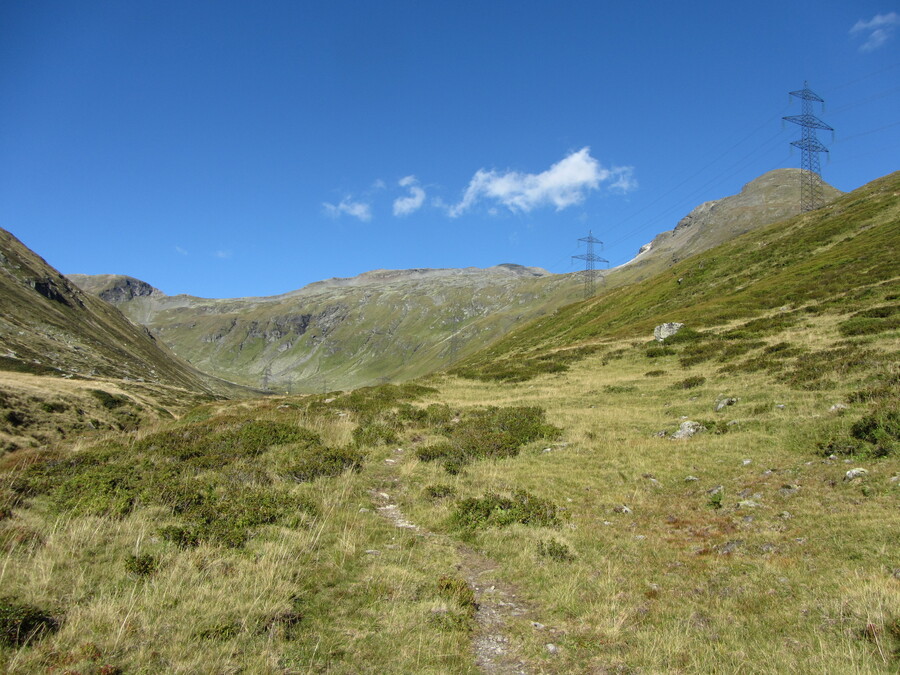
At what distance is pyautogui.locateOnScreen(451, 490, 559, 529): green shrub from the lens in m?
11.1

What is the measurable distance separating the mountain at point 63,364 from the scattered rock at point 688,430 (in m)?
41.8

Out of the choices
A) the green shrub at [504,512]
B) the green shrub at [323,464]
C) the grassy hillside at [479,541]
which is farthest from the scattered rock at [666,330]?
the green shrub at [323,464]

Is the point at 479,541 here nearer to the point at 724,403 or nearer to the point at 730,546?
the point at 730,546

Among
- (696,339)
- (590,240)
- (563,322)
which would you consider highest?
(590,240)

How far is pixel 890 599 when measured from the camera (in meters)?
6.15

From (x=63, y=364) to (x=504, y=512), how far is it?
10694cm

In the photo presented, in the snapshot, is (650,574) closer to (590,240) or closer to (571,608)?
(571,608)

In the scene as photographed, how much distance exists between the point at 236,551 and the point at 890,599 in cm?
1014

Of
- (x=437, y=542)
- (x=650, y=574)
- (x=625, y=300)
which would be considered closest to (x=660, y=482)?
(x=650, y=574)

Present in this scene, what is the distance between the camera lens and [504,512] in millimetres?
11602

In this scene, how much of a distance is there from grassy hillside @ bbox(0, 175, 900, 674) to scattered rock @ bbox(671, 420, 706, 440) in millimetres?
111

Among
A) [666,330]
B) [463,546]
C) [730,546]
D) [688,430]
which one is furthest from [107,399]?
[666,330]

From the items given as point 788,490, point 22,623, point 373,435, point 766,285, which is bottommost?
point 22,623

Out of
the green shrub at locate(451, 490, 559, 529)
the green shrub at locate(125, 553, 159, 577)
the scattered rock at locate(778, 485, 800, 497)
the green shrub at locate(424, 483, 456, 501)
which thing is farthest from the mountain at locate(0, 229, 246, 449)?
the scattered rock at locate(778, 485, 800, 497)
